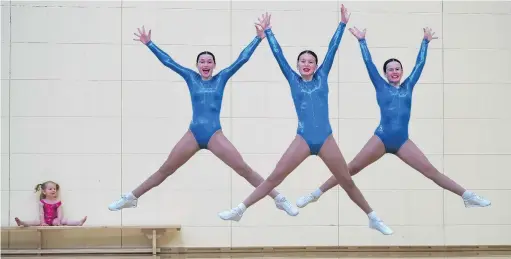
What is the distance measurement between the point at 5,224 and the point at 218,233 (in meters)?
1.96

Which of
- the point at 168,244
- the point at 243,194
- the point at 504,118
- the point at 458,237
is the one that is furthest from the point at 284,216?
the point at 504,118

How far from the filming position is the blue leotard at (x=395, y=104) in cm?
790

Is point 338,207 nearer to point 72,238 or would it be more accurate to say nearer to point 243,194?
point 243,194

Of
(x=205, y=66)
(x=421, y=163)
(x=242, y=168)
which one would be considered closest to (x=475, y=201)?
(x=421, y=163)

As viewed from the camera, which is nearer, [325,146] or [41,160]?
[325,146]

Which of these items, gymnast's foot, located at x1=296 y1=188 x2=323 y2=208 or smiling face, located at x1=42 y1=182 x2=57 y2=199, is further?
smiling face, located at x1=42 y1=182 x2=57 y2=199

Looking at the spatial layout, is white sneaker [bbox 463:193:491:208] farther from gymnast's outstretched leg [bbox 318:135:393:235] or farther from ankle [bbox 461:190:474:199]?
gymnast's outstretched leg [bbox 318:135:393:235]

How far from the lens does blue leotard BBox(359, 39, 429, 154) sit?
790cm

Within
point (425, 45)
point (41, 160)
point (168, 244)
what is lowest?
point (168, 244)

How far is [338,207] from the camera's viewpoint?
9.16m

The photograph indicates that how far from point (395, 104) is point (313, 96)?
74cm

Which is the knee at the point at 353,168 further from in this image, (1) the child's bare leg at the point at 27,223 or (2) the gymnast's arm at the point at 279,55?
(1) the child's bare leg at the point at 27,223

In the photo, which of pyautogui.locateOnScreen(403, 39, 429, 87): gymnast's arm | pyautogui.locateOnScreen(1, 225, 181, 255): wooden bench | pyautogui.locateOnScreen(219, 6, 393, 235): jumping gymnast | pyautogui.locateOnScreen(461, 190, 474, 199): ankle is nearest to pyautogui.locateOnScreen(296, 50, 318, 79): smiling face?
pyautogui.locateOnScreen(219, 6, 393, 235): jumping gymnast

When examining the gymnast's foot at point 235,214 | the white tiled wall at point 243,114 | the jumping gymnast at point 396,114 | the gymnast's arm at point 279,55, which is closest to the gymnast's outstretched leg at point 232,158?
the gymnast's foot at point 235,214
